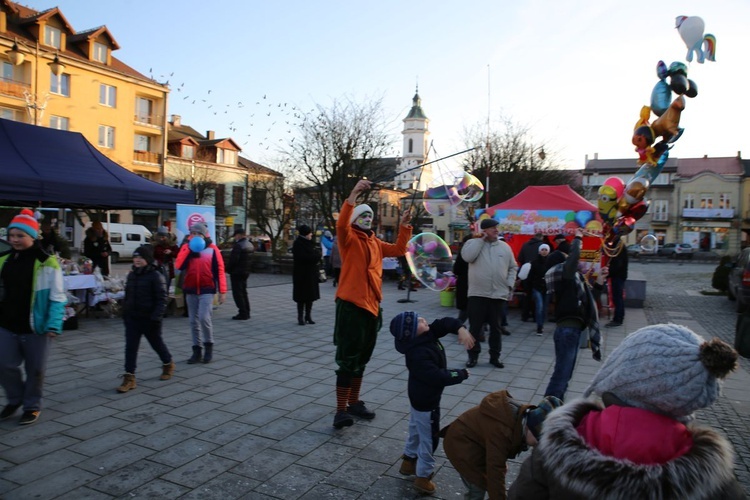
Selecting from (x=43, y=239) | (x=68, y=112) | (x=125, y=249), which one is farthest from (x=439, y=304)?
(x=68, y=112)

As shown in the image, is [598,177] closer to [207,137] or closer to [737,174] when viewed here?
[737,174]

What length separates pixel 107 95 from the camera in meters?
36.9

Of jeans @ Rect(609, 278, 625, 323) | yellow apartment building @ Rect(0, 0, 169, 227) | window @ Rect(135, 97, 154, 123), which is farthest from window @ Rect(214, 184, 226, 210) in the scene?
jeans @ Rect(609, 278, 625, 323)

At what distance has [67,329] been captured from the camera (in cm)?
895

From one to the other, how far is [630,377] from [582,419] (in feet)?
0.75

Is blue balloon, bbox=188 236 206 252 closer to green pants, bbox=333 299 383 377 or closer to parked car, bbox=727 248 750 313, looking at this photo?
green pants, bbox=333 299 383 377

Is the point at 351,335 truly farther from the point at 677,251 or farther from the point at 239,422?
the point at 677,251

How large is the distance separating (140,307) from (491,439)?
14.2 feet

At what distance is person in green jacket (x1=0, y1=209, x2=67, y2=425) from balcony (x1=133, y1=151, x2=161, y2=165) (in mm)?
37580

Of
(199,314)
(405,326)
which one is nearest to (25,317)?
(199,314)

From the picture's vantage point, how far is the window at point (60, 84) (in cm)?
3368

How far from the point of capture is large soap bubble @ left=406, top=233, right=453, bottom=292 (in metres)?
9.84

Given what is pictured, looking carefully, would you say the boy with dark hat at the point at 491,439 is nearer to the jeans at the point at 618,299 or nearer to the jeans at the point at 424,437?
the jeans at the point at 424,437

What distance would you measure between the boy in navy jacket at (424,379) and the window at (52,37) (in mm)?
39602
